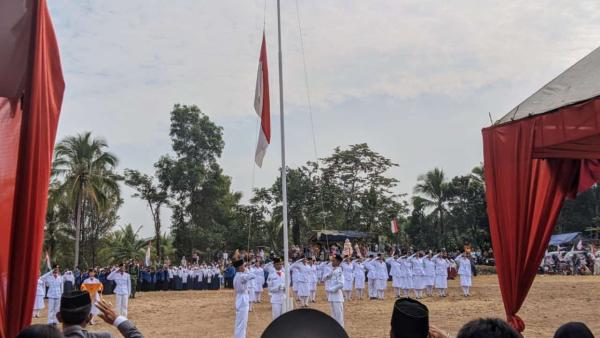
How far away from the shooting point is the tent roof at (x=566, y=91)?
503cm

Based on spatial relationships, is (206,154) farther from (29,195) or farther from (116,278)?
(29,195)

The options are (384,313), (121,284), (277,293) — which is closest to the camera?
(277,293)

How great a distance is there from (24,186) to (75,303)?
0.84 m

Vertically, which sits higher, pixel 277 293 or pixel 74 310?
pixel 74 310

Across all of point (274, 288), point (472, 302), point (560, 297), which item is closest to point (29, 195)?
point (274, 288)

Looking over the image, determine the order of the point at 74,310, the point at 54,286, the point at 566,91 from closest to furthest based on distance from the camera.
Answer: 1. the point at 74,310
2. the point at 566,91
3. the point at 54,286

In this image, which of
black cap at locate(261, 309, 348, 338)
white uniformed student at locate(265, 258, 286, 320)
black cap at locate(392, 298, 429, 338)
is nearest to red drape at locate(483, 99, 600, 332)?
black cap at locate(392, 298, 429, 338)

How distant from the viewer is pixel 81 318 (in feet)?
10.8

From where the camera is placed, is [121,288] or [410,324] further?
[121,288]

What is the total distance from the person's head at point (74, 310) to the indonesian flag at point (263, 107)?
19.5 feet

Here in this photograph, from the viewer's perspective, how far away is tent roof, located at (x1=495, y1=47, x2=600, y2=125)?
5031 millimetres

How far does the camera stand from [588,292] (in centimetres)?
1952

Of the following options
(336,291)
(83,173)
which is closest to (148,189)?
(83,173)

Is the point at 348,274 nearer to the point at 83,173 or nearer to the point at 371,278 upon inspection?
the point at 371,278
